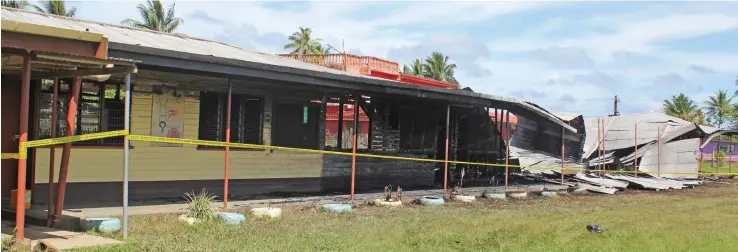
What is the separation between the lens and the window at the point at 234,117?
13031 mm

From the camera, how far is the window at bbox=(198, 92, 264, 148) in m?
13.0

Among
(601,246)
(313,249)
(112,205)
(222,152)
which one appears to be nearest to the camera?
(313,249)

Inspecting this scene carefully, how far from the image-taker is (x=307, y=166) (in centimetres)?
1505

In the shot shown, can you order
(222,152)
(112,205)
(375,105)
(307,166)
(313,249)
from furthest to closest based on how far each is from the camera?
(375,105) < (307,166) < (222,152) < (112,205) < (313,249)

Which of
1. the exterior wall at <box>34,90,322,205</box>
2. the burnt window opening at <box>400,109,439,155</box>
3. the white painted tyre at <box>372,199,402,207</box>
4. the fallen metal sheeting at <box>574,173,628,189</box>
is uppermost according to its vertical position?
the burnt window opening at <box>400,109,439,155</box>

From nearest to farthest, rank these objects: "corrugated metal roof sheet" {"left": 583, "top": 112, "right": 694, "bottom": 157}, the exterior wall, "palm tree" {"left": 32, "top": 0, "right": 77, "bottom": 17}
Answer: the exterior wall, "corrugated metal roof sheet" {"left": 583, "top": 112, "right": 694, "bottom": 157}, "palm tree" {"left": 32, "top": 0, "right": 77, "bottom": 17}

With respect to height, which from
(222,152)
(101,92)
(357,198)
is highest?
(101,92)

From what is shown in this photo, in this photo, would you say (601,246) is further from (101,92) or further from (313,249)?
(101,92)

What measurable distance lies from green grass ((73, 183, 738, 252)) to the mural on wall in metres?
2.98

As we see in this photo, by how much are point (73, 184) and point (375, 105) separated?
7975mm

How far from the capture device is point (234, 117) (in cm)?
1349

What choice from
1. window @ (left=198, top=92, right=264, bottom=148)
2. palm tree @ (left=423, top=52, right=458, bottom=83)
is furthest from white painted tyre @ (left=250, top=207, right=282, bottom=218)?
palm tree @ (left=423, top=52, right=458, bottom=83)

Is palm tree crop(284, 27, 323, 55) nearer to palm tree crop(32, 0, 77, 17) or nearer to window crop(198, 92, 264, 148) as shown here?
palm tree crop(32, 0, 77, 17)

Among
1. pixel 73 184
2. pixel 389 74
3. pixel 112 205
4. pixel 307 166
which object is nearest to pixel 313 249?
pixel 112 205
